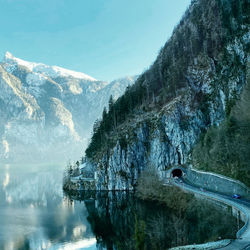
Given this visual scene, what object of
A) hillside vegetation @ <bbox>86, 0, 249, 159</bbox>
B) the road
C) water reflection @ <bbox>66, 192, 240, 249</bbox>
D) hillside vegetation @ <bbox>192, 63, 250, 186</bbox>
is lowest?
water reflection @ <bbox>66, 192, 240, 249</bbox>

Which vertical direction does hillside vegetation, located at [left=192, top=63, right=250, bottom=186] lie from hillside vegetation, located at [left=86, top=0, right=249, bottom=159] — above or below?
below

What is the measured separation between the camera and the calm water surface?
40.5 meters

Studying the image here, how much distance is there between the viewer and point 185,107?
4011 inches

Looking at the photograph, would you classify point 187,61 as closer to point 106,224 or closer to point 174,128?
point 174,128

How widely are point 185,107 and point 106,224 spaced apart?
199 feet

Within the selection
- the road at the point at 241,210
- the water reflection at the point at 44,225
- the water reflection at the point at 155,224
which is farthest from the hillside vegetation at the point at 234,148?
the water reflection at the point at 44,225

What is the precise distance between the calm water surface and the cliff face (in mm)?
18975

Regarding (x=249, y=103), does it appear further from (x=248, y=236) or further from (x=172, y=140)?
(x=172, y=140)

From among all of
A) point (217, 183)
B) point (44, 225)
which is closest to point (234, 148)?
point (217, 183)

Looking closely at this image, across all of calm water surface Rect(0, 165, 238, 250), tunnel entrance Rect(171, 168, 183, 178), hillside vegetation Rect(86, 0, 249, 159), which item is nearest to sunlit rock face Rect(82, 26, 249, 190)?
hillside vegetation Rect(86, 0, 249, 159)

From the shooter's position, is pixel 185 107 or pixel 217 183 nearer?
pixel 217 183

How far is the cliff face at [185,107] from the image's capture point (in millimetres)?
88438

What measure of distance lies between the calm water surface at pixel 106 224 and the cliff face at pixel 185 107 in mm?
18975

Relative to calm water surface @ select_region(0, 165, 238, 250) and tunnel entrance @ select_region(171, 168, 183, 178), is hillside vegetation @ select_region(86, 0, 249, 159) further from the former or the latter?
calm water surface @ select_region(0, 165, 238, 250)
